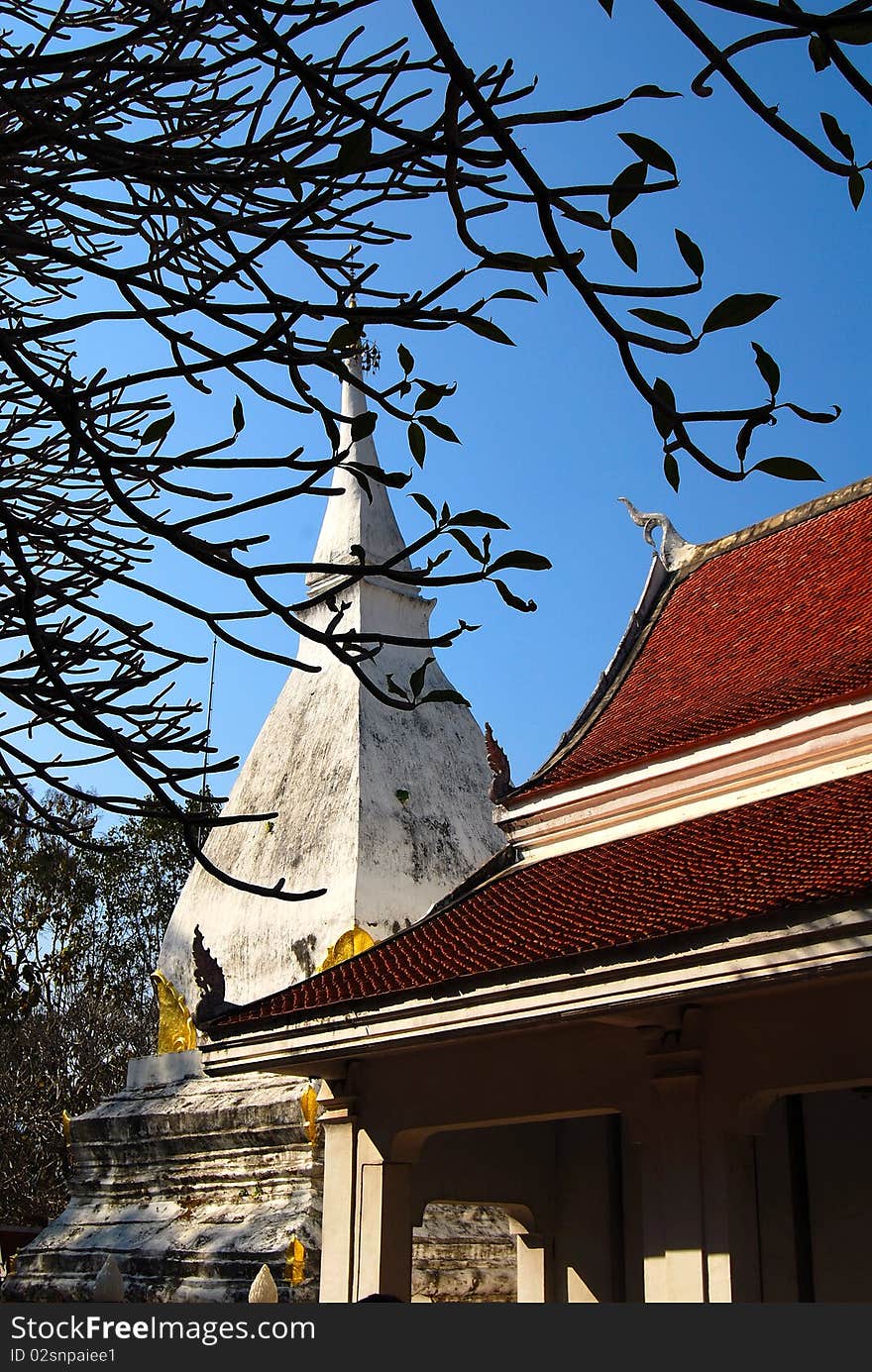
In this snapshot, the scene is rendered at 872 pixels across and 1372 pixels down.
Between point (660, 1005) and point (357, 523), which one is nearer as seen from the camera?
point (660, 1005)

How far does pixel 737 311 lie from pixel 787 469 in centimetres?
26

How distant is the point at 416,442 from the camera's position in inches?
109

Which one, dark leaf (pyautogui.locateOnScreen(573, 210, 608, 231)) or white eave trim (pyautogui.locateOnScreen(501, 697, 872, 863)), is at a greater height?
white eave trim (pyautogui.locateOnScreen(501, 697, 872, 863))

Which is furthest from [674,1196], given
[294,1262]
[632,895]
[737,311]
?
[294,1262]

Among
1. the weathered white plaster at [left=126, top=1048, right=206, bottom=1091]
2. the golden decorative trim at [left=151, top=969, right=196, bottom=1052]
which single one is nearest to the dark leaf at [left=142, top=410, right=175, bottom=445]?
the weathered white plaster at [left=126, top=1048, right=206, bottom=1091]

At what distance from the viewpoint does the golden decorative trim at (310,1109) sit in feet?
44.7

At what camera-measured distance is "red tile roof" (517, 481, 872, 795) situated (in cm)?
880

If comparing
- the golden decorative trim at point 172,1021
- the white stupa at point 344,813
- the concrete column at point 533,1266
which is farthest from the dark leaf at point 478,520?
the golden decorative trim at point 172,1021

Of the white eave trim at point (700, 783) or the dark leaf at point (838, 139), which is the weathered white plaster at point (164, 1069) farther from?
the dark leaf at point (838, 139)

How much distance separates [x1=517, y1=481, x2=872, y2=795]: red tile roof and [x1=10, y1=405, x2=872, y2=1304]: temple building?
0.03 metres

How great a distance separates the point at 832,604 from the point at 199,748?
7372mm

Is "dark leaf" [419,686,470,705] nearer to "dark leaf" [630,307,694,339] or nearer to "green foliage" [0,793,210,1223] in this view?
"dark leaf" [630,307,694,339]

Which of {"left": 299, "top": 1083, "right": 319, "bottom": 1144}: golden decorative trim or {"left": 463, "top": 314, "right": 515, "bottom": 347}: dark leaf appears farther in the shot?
{"left": 299, "top": 1083, "right": 319, "bottom": 1144}: golden decorative trim

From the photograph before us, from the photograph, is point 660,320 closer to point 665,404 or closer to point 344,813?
point 665,404
